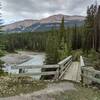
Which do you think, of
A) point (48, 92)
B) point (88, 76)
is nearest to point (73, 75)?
point (88, 76)

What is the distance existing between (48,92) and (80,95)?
3.96 feet

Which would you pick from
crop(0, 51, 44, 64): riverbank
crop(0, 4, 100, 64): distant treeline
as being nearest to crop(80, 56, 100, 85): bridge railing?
crop(0, 4, 100, 64): distant treeline

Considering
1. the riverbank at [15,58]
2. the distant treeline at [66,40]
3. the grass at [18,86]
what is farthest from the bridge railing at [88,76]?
the riverbank at [15,58]

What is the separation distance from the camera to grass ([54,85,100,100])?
6.79m

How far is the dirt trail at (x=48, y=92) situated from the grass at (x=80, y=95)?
1.04 feet

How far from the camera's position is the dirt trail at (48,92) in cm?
674

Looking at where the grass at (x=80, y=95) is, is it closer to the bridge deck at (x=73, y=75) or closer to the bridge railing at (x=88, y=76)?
the bridge railing at (x=88, y=76)

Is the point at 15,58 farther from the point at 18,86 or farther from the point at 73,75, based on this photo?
the point at 18,86

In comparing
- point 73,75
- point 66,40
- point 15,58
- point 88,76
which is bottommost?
point 15,58

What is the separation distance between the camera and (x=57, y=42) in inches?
1764

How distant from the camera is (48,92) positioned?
739 cm

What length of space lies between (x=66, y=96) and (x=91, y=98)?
2.88ft

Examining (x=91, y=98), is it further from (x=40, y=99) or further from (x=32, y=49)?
(x=32, y=49)

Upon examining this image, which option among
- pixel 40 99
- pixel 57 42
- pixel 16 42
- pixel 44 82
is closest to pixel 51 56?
pixel 57 42
